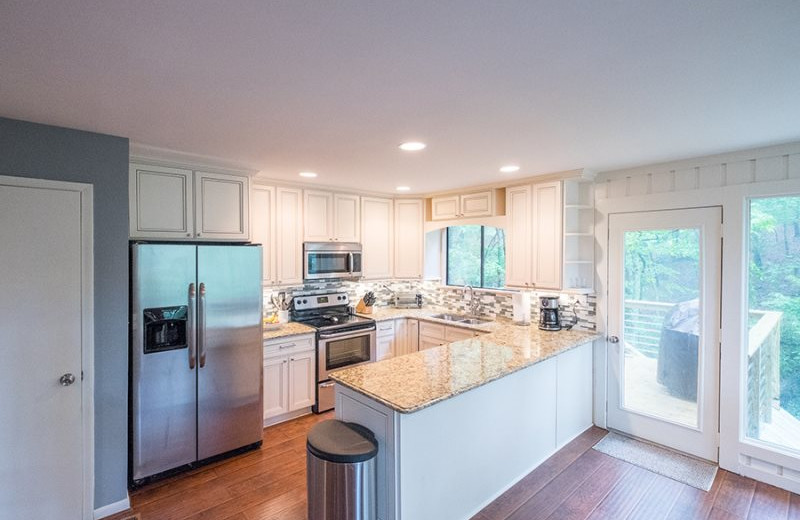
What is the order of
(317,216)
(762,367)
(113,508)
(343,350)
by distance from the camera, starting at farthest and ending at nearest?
(317,216), (343,350), (762,367), (113,508)

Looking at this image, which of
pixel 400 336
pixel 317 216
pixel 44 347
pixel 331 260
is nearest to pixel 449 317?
pixel 400 336

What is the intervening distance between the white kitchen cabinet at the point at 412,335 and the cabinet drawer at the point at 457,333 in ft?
1.41

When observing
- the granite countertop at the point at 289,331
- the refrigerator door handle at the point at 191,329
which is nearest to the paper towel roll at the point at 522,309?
the granite countertop at the point at 289,331

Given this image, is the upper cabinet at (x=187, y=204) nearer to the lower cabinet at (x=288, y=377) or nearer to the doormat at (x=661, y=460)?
the lower cabinet at (x=288, y=377)

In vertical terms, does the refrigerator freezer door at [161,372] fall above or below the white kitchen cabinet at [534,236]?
below

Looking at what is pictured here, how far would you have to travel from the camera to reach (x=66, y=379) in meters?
2.27

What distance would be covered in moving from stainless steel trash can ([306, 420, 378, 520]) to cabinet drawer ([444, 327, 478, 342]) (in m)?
2.09

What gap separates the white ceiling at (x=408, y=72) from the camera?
1.15 metres

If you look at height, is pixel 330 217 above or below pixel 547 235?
above

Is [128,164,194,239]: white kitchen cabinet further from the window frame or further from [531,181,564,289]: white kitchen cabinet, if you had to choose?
[531,181,564,289]: white kitchen cabinet

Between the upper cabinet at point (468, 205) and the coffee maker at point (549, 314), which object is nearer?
the coffee maker at point (549, 314)

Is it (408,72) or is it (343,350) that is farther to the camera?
(343,350)

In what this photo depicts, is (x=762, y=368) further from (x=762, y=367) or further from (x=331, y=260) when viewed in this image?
(x=331, y=260)

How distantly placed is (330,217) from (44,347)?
2.66 m
